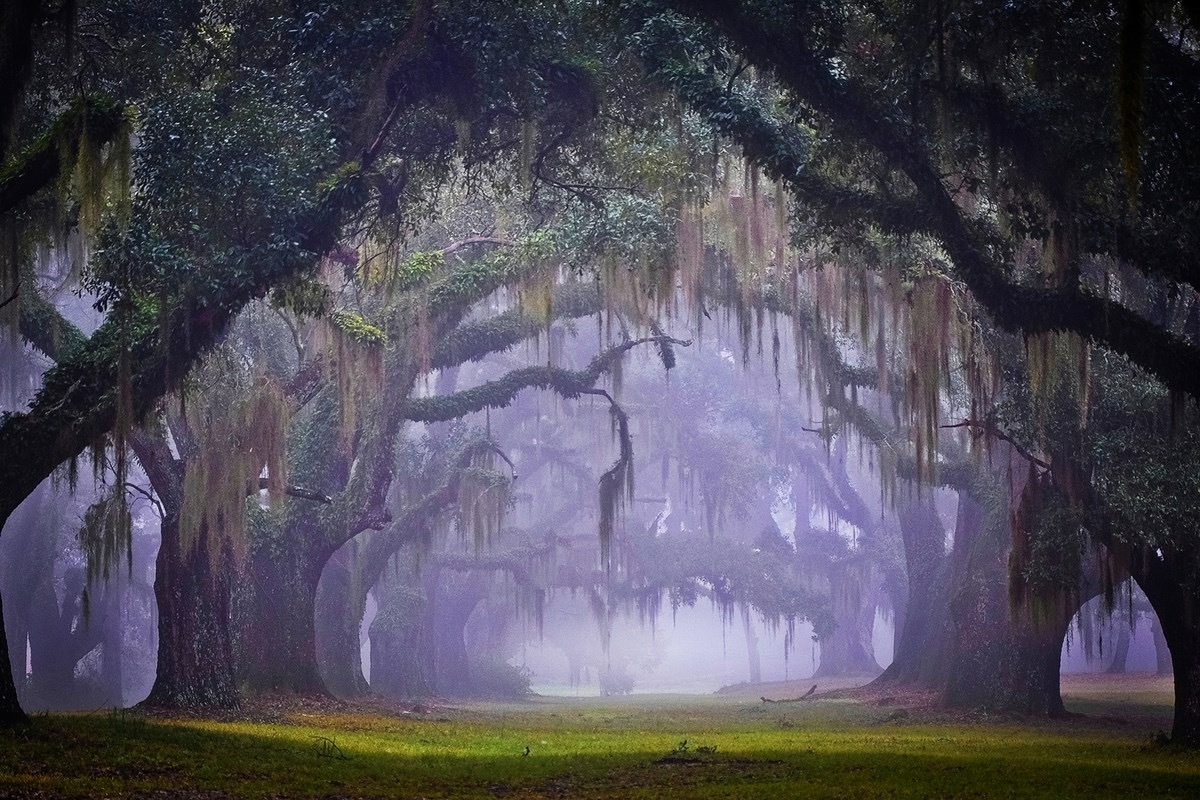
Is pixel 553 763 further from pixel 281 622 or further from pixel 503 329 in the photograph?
pixel 503 329

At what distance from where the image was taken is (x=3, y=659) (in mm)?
10578

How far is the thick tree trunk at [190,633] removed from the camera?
16.4 metres

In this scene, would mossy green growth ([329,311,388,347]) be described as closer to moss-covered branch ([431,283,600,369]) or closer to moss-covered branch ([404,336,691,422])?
moss-covered branch ([431,283,600,369])

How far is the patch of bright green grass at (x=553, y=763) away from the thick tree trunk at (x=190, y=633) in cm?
173

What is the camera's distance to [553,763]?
36.9 feet

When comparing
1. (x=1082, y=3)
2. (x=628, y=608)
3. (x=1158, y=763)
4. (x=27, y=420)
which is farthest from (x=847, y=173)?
(x=628, y=608)

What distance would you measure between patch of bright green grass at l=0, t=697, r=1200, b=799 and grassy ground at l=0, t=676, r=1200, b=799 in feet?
0.08

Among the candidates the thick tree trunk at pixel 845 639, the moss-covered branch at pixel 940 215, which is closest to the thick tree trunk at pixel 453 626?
the thick tree trunk at pixel 845 639

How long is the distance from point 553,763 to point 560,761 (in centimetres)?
25

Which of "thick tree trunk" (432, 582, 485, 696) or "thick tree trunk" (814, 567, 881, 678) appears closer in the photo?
"thick tree trunk" (432, 582, 485, 696)

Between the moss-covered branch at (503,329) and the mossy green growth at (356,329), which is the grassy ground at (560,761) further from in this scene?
the moss-covered branch at (503,329)

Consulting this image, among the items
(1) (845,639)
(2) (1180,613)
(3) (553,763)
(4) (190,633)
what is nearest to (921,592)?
(1) (845,639)

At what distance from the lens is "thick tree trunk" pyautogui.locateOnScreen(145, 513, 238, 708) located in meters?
16.4

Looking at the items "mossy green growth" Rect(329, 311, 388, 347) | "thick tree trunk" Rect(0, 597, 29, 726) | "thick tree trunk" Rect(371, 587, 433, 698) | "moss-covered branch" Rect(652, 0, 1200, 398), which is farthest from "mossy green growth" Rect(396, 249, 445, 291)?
Result: "thick tree trunk" Rect(371, 587, 433, 698)
